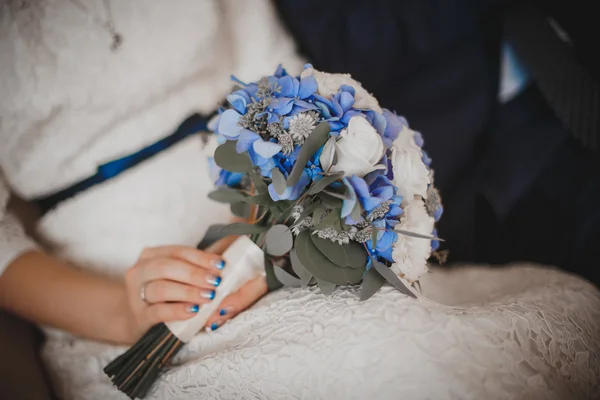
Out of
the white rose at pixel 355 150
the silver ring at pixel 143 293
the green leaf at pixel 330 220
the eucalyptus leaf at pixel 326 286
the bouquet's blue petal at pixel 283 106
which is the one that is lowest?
the eucalyptus leaf at pixel 326 286

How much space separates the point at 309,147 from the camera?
0.48 metres

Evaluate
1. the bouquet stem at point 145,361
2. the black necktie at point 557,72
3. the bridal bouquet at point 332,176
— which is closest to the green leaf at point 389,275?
the bridal bouquet at point 332,176

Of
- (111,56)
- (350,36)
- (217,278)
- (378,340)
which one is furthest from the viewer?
(350,36)

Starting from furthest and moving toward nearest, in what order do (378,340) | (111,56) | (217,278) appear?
(111,56)
(217,278)
(378,340)

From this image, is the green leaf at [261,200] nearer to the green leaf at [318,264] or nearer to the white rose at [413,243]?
the green leaf at [318,264]

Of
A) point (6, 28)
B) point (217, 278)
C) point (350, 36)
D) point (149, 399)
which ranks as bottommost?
point (149, 399)

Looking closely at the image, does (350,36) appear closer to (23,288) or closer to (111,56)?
(111,56)

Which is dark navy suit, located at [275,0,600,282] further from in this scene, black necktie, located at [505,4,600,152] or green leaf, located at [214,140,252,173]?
green leaf, located at [214,140,252,173]

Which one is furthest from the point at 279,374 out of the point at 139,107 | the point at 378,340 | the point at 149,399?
the point at 139,107

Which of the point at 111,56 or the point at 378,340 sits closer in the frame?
the point at 378,340

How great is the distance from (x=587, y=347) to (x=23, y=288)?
90 centimetres

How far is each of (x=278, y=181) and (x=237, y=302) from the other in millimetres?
260

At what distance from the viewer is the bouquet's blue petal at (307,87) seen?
A: 0.51 m

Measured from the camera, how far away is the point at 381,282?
55cm
